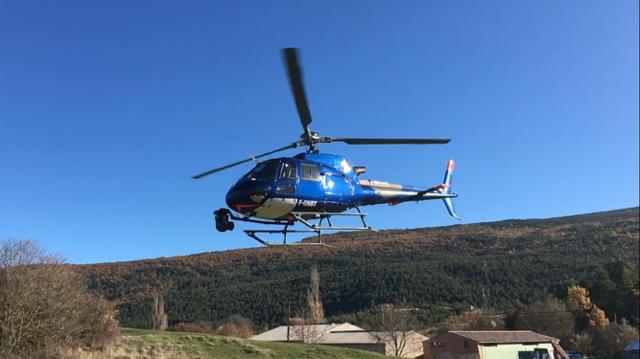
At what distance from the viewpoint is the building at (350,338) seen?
54.5 metres

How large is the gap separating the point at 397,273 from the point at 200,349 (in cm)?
8520

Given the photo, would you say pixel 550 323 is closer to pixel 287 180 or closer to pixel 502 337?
pixel 502 337

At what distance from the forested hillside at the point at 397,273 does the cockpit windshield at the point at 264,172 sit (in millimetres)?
72286

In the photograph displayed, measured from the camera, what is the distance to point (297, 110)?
14719 millimetres

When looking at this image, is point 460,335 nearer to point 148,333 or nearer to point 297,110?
point 148,333

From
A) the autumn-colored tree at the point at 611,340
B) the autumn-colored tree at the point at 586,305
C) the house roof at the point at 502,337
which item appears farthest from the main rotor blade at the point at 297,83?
the autumn-colored tree at the point at 586,305

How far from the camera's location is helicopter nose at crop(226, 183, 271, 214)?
1517 cm

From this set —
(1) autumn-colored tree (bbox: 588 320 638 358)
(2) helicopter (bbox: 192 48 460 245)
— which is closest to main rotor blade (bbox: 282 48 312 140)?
(2) helicopter (bbox: 192 48 460 245)

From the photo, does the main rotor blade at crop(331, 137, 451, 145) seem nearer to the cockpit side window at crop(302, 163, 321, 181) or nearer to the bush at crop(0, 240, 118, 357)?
the cockpit side window at crop(302, 163, 321, 181)

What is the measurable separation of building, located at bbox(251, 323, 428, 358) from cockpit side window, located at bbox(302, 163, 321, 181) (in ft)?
132

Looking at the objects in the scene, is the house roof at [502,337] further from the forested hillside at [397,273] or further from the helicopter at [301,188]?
the helicopter at [301,188]

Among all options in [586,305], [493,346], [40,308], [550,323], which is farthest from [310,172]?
[586,305]

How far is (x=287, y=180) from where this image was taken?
15.7 meters

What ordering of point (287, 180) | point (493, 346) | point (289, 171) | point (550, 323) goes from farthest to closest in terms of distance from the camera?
1. point (550, 323)
2. point (493, 346)
3. point (289, 171)
4. point (287, 180)
